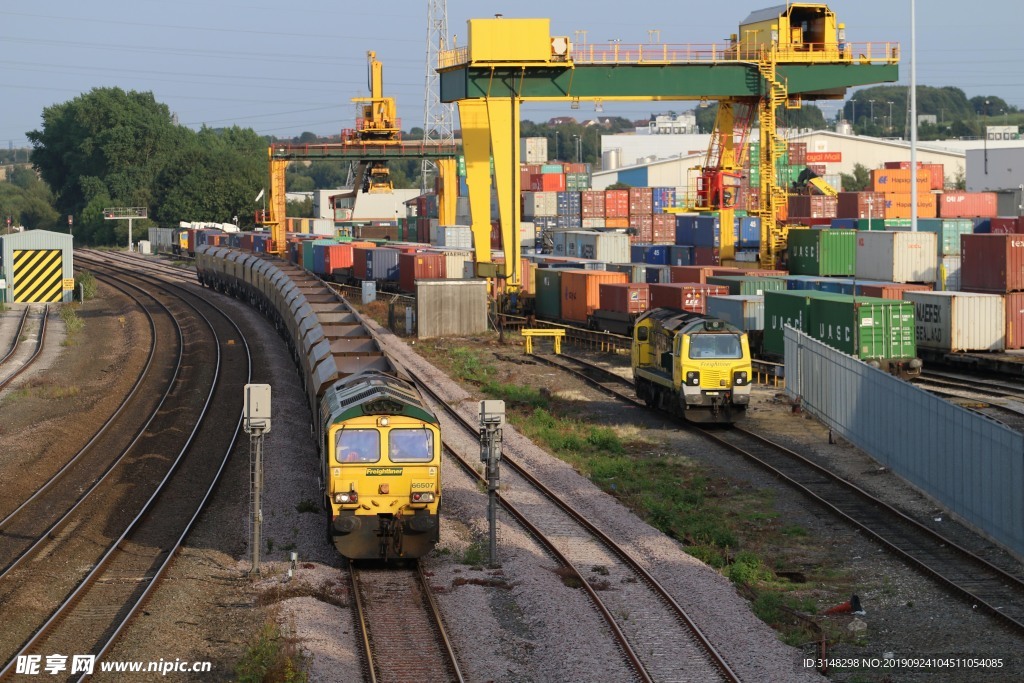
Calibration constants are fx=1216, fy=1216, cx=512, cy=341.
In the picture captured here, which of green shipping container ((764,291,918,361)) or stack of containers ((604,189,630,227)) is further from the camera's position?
stack of containers ((604,189,630,227))

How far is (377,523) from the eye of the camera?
19.4m

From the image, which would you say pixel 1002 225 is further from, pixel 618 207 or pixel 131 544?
pixel 131 544

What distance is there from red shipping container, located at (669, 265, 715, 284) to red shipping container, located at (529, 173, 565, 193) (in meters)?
53.3

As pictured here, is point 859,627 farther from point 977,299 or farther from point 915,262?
point 915,262

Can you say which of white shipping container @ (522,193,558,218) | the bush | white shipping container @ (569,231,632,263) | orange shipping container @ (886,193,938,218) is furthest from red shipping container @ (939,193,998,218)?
the bush

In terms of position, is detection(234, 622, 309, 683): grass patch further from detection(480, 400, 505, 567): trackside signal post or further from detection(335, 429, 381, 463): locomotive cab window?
detection(480, 400, 505, 567): trackside signal post

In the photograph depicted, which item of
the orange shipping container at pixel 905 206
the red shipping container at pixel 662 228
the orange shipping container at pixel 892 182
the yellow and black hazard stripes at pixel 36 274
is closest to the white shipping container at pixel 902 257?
the orange shipping container at pixel 905 206

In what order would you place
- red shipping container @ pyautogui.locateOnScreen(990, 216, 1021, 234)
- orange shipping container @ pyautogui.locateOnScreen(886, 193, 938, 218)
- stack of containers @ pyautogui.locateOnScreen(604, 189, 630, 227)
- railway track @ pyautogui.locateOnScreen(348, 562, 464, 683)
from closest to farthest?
railway track @ pyautogui.locateOnScreen(348, 562, 464, 683), red shipping container @ pyautogui.locateOnScreen(990, 216, 1021, 234), orange shipping container @ pyautogui.locateOnScreen(886, 193, 938, 218), stack of containers @ pyautogui.locateOnScreen(604, 189, 630, 227)

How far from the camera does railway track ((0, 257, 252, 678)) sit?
16.5m

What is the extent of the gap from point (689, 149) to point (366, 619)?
180 m

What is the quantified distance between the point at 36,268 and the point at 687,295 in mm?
41482

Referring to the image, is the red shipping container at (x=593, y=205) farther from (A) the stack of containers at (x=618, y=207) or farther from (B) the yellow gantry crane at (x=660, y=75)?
(B) the yellow gantry crane at (x=660, y=75)

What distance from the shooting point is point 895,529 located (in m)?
22.0

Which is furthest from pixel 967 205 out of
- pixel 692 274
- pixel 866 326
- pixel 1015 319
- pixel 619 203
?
pixel 866 326
